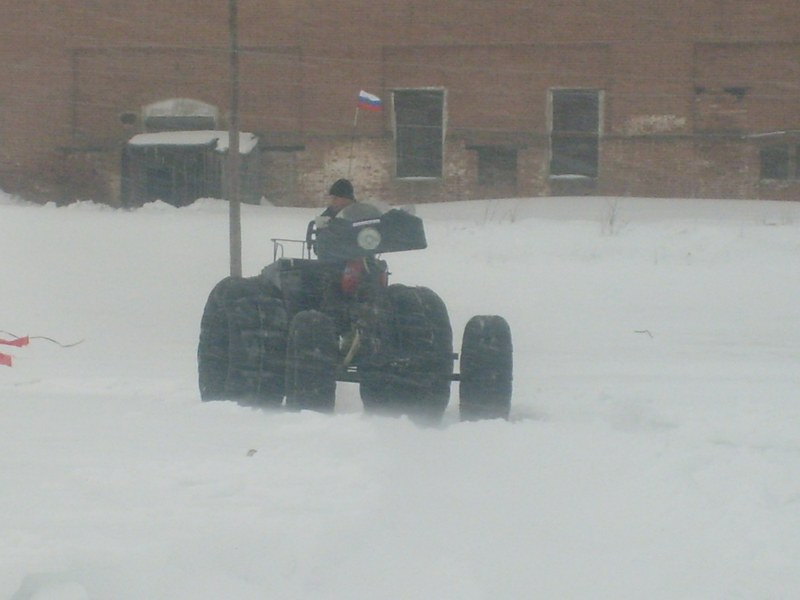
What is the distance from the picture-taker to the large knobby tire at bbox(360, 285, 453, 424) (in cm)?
868

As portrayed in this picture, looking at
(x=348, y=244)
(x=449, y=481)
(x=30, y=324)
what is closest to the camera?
(x=449, y=481)

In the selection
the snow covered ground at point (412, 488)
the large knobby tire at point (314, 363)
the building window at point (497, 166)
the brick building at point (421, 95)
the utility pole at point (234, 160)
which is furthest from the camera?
the building window at point (497, 166)

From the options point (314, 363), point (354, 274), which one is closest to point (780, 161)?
point (354, 274)

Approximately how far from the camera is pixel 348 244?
881 centimetres

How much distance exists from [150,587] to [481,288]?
1611cm

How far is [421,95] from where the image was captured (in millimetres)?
32656

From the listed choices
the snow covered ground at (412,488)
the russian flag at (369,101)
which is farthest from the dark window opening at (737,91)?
the snow covered ground at (412,488)

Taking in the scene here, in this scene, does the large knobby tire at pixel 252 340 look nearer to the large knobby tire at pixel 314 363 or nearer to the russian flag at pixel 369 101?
the large knobby tire at pixel 314 363

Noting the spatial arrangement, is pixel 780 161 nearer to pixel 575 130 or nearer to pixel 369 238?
pixel 575 130

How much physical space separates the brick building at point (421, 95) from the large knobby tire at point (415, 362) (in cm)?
2316

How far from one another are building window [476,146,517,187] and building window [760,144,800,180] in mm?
5954

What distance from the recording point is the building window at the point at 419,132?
1287 inches

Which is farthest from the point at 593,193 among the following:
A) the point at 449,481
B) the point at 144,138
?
the point at 449,481

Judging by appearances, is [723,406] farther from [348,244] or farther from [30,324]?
[30,324]
